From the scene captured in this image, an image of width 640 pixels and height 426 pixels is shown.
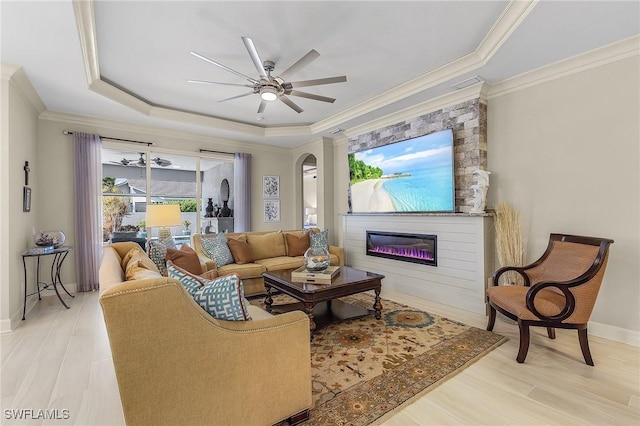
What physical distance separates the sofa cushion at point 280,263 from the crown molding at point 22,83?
3393 mm

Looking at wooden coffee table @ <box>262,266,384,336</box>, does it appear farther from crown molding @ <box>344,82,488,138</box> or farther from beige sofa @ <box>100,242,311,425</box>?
crown molding @ <box>344,82,488,138</box>

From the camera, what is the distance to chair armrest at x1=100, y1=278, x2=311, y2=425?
121 cm

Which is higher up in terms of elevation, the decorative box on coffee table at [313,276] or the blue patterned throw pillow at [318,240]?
the blue patterned throw pillow at [318,240]

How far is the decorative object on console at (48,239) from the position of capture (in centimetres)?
377

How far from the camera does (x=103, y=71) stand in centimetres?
340

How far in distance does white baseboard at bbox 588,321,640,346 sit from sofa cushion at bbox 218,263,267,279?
372 cm

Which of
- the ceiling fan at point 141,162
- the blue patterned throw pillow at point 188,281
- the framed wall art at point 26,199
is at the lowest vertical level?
the blue patterned throw pillow at point 188,281

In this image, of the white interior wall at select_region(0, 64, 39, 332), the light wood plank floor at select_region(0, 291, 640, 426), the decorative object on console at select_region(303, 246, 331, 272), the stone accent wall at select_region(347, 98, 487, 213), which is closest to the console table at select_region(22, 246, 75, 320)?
the white interior wall at select_region(0, 64, 39, 332)

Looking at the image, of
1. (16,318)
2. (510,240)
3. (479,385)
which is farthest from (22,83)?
(510,240)

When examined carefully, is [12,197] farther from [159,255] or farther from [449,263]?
[449,263]

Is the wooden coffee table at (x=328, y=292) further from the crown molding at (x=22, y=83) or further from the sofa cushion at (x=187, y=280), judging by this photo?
the crown molding at (x=22, y=83)

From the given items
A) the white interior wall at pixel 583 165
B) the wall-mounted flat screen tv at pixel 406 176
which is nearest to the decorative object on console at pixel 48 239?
the wall-mounted flat screen tv at pixel 406 176

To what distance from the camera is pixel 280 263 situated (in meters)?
4.25

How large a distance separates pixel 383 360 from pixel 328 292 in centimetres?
79
